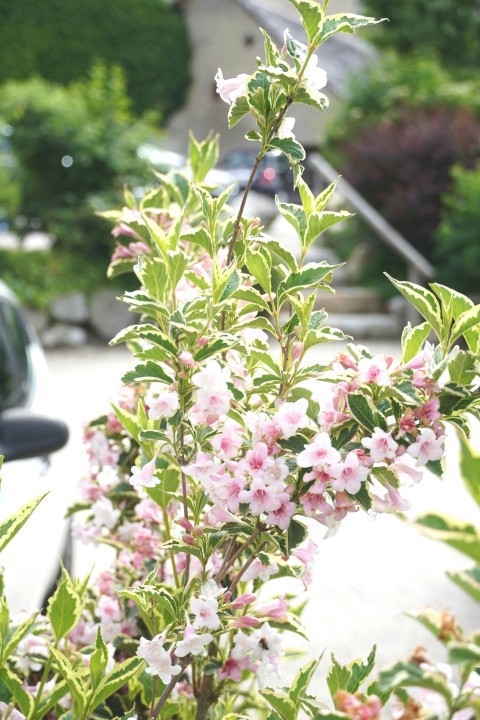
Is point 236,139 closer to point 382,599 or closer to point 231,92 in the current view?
point 382,599

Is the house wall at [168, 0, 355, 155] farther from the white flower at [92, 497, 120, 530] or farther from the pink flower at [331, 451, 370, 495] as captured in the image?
the pink flower at [331, 451, 370, 495]

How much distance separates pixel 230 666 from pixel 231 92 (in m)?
0.82

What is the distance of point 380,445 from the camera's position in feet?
3.72

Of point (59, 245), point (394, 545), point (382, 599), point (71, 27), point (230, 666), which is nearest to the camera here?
point (230, 666)

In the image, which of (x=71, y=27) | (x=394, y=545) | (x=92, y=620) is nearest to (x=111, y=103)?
(x=394, y=545)

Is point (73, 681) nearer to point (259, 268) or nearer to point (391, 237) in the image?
point (259, 268)

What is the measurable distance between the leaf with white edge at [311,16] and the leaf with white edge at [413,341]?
15.4 inches

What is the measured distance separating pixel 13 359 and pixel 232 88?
2.68 metres

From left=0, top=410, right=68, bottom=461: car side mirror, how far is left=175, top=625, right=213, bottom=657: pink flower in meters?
2.00

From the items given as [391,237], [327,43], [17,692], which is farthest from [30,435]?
[327,43]

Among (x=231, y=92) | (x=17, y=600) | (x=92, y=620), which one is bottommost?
(x=17, y=600)

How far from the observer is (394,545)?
20.0 ft

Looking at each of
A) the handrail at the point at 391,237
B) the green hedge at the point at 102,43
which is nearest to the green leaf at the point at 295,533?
the handrail at the point at 391,237

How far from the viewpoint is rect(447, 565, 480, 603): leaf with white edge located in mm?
915
